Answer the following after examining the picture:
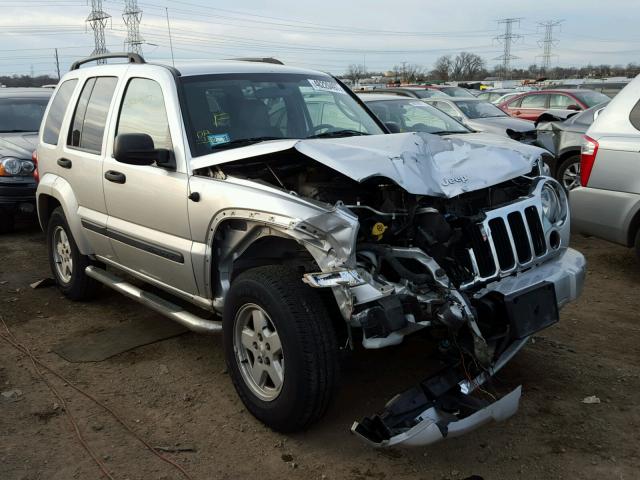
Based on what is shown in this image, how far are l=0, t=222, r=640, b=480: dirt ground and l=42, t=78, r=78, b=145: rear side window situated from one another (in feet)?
5.48

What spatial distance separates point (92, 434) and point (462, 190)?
243 cm

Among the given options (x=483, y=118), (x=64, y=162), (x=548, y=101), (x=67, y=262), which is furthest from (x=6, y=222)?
(x=548, y=101)

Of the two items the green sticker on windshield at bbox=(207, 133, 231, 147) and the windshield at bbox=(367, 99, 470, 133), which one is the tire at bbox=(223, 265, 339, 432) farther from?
the windshield at bbox=(367, 99, 470, 133)

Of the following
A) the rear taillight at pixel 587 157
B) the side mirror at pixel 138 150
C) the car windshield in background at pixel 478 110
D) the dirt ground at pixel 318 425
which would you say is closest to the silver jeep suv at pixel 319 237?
the side mirror at pixel 138 150

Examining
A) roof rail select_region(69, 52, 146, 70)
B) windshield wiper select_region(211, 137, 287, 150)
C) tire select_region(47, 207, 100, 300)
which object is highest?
roof rail select_region(69, 52, 146, 70)

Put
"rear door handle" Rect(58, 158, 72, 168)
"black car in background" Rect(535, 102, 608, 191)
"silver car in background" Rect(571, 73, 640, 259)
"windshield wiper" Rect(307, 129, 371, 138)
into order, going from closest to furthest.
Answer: "windshield wiper" Rect(307, 129, 371, 138), "rear door handle" Rect(58, 158, 72, 168), "silver car in background" Rect(571, 73, 640, 259), "black car in background" Rect(535, 102, 608, 191)

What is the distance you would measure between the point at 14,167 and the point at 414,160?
683 centimetres

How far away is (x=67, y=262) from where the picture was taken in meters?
5.76

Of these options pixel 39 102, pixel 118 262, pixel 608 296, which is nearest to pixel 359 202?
pixel 118 262

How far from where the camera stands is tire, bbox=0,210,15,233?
28.4 feet

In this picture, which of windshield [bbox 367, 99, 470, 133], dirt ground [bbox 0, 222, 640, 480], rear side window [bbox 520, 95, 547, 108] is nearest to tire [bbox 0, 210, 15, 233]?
dirt ground [bbox 0, 222, 640, 480]

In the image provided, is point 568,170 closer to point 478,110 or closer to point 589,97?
point 478,110

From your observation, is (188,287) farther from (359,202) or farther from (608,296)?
(608,296)

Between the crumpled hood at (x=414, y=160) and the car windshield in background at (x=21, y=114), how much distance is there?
6.97 m
